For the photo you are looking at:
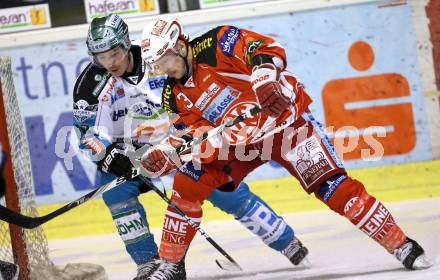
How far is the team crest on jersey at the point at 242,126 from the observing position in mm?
3998

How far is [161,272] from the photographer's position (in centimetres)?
399

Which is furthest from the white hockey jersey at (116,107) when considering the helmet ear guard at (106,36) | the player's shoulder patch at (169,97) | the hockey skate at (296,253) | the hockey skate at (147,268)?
the hockey skate at (296,253)

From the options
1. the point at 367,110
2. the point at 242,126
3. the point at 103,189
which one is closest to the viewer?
the point at 242,126

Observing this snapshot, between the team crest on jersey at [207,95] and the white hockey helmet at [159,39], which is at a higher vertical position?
the white hockey helmet at [159,39]

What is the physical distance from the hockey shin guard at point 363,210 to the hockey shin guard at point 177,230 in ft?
1.88

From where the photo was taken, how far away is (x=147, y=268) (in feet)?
14.2

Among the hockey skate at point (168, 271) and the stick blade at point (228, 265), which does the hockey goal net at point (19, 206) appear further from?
the hockey skate at point (168, 271)

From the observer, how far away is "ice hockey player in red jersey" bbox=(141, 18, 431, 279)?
12.5ft

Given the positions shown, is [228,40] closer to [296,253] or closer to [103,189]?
[103,189]

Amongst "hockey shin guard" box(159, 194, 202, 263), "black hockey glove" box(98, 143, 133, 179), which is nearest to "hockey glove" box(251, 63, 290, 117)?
"hockey shin guard" box(159, 194, 202, 263)

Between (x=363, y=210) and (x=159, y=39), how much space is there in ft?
3.50

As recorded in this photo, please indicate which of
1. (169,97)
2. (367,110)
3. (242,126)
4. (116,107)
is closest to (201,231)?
(242,126)

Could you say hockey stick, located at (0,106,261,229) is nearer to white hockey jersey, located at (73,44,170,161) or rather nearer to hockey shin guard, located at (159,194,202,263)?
white hockey jersey, located at (73,44,170,161)

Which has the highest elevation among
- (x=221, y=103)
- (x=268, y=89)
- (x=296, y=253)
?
(x=268, y=89)
